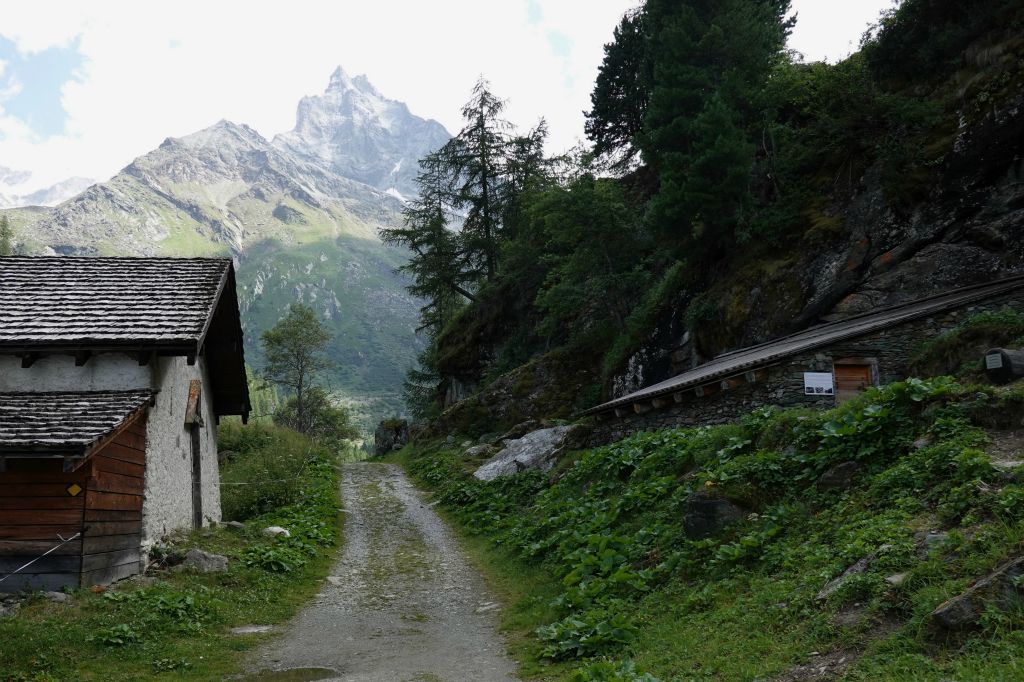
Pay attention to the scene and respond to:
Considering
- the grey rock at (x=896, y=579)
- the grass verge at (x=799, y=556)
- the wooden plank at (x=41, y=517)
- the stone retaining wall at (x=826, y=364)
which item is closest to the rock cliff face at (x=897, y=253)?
the stone retaining wall at (x=826, y=364)

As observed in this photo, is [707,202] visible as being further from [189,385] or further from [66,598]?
[66,598]

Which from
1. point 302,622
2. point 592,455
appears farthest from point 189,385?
point 592,455

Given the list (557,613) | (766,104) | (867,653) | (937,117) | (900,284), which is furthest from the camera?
(766,104)

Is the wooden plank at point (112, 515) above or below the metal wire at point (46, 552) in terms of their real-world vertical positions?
above

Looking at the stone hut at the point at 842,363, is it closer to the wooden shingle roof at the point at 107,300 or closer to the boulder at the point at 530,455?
the boulder at the point at 530,455

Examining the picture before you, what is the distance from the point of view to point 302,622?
10.4 metres

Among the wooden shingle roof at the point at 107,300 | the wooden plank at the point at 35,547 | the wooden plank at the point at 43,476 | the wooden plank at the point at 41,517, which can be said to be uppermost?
the wooden shingle roof at the point at 107,300

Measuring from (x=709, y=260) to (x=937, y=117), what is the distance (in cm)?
904

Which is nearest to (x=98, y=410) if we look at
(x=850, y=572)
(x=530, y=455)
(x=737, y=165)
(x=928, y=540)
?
(x=850, y=572)

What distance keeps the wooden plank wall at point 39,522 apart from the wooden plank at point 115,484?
0.61ft

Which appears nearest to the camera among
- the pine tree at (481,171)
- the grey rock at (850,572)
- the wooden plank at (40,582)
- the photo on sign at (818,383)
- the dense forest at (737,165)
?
the grey rock at (850,572)

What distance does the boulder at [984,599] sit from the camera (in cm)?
484

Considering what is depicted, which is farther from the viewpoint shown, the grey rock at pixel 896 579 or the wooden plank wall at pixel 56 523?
the wooden plank wall at pixel 56 523

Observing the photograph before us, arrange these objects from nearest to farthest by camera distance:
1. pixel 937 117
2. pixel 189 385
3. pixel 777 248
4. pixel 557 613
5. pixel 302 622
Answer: pixel 557 613, pixel 302 622, pixel 189 385, pixel 937 117, pixel 777 248
